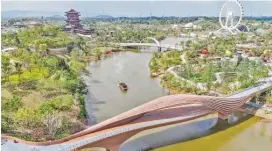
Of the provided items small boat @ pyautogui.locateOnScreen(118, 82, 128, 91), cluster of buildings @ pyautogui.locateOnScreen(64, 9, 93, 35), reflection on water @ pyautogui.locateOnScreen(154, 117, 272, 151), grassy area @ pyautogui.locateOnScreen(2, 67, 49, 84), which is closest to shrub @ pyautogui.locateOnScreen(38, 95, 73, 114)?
reflection on water @ pyautogui.locateOnScreen(154, 117, 272, 151)

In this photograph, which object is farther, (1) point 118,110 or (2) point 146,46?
(2) point 146,46

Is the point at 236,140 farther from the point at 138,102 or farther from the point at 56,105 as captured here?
the point at 56,105

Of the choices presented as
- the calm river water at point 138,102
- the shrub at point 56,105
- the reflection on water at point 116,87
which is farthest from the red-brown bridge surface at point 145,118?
the reflection on water at point 116,87

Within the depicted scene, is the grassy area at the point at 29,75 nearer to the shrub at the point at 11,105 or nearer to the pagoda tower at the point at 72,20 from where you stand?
the shrub at the point at 11,105

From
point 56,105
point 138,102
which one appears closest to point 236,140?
point 138,102

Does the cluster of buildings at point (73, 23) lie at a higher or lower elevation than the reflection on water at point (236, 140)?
higher

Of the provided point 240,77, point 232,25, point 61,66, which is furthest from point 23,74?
point 232,25

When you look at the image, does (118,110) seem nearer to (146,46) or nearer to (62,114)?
(62,114)
